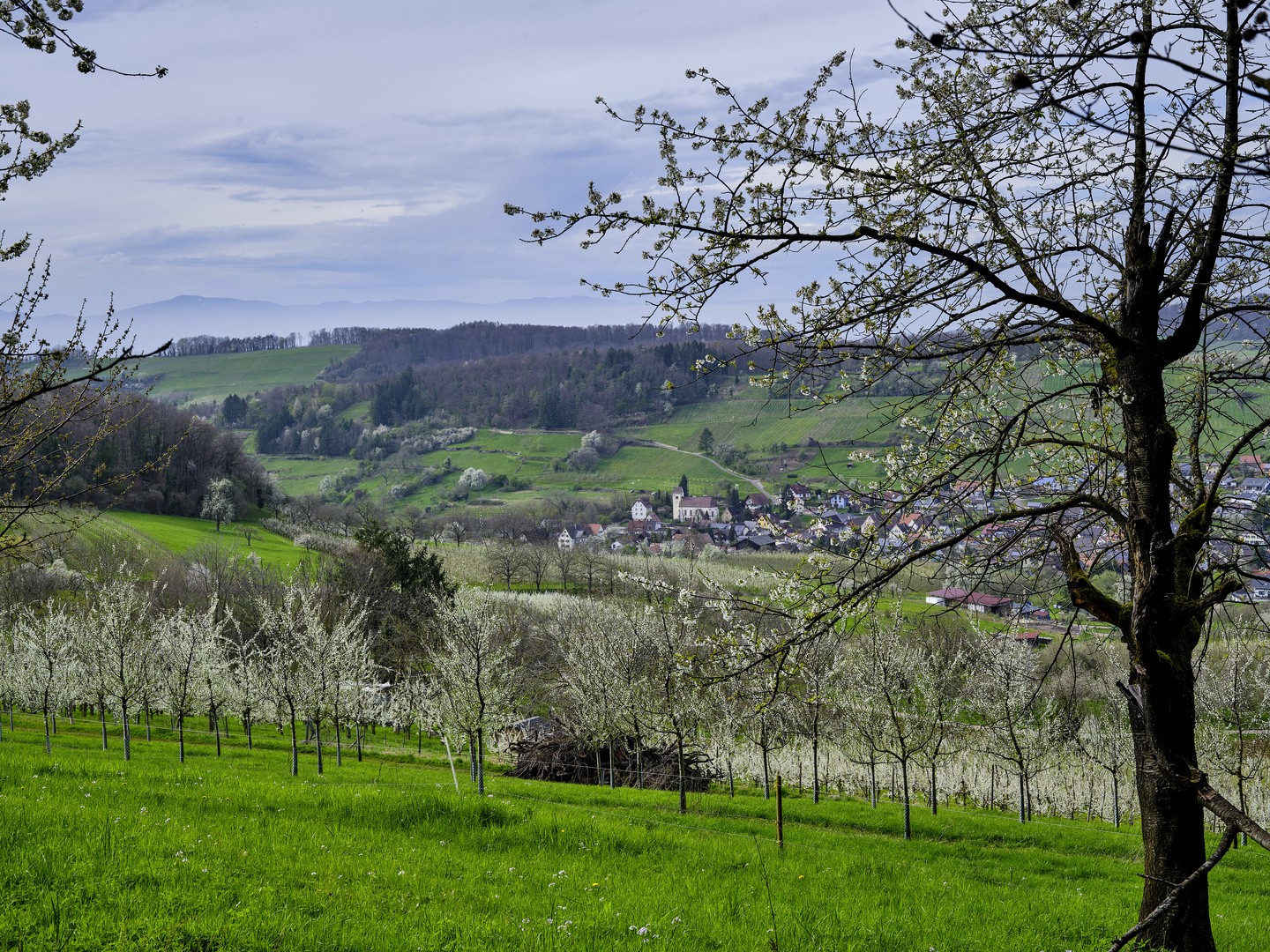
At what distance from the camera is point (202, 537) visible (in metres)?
80.0

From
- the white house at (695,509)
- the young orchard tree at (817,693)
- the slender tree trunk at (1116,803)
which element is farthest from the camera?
the white house at (695,509)

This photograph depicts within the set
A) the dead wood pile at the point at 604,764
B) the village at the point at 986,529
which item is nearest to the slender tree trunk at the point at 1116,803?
the dead wood pile at the point at 604,764

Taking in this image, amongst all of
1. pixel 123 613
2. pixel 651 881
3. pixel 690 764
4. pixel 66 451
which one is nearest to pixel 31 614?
pixel 123 613

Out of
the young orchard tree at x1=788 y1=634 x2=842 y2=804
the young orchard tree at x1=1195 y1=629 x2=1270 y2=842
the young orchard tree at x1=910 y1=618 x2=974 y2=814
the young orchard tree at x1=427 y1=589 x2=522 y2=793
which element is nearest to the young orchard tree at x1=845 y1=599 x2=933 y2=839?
the young orchard tree at x1=910 y1=618 x2=974 y2=814

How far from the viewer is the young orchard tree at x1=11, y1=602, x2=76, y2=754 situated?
28.5 meters

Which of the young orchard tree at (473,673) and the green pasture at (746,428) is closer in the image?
the young orchard tree at (473,673)

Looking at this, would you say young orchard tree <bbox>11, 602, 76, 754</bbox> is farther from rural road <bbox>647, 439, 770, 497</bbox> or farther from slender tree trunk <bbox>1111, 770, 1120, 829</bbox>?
rural road <bbox>647, 439, 770, 497</bbox>

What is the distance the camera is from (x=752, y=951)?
5.29 m

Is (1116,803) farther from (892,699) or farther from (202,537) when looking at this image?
(202,537)

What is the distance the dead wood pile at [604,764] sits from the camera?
25.4 metres

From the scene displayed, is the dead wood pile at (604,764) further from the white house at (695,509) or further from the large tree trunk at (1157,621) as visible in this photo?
the white house at (695,509)

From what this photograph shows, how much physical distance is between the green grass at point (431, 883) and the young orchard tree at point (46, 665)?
21.1 metres

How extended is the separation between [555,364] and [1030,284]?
19314cm

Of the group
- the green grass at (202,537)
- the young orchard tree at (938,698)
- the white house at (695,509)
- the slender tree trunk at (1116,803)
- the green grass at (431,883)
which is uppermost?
the white house at (695,509)
